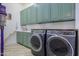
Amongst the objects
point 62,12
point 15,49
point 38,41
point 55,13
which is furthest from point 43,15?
point 15,49

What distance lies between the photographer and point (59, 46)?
205cm

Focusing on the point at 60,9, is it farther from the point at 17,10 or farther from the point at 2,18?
the point at 2,18

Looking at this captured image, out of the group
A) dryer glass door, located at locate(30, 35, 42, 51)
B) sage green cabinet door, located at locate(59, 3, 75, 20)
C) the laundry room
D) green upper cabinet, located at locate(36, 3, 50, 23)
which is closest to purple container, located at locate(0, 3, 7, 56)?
the laundry room

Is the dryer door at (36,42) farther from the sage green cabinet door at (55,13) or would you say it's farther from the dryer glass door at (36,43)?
the sage green cabinet door at (55,13)

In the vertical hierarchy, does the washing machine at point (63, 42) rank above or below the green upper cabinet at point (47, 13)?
below

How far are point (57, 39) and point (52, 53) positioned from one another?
0.76 feet

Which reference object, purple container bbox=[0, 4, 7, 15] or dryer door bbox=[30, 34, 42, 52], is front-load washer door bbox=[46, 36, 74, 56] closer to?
dryer door bbox=[30, 34, 42, 52]

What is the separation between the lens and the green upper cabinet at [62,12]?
210 cm

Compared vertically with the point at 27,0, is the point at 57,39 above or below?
below

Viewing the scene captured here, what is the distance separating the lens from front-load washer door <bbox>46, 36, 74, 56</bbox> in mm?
1965

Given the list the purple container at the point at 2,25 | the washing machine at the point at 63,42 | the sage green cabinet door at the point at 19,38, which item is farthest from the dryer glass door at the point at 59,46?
the purple container at the point at 2,25

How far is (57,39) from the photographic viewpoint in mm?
2053

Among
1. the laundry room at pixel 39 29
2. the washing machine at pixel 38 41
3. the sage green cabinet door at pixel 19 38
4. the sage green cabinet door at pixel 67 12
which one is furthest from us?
the washing machine at pixel 38 41

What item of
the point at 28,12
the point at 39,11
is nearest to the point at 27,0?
the point at 28,12
